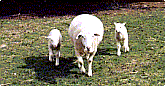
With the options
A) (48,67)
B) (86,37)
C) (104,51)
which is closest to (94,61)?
(104,51)

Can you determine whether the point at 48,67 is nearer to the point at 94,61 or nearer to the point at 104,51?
the point at 94,61

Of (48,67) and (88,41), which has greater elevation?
(88,41)

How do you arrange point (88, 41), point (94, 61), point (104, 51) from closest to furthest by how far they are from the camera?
1. point (88, 41)
2. point (94, 61)
3. point (104, 51)

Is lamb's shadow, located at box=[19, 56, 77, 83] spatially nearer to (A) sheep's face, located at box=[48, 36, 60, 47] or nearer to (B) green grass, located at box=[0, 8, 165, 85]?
(B) green grass, located at box=[0, 8, 165, 85]

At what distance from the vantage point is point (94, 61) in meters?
9.71

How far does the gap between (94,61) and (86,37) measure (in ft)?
7.49

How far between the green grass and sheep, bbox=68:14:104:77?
61 centimetres

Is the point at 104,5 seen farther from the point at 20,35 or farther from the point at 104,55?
the point at 104,55

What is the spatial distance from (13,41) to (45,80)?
5252 mm

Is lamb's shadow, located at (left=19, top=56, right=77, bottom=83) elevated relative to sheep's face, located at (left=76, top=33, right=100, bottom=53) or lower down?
lower down

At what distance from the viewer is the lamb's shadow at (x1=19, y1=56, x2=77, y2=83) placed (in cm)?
858

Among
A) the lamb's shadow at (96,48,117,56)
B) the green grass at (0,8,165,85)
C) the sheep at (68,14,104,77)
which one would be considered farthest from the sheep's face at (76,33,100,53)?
the lamb's shadow at (96,48,117,56)

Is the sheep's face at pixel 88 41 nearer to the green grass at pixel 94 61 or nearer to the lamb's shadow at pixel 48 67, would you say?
the green grass at pixel 94 61

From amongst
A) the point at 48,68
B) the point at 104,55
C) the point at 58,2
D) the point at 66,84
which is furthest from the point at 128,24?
the point at 58,2
